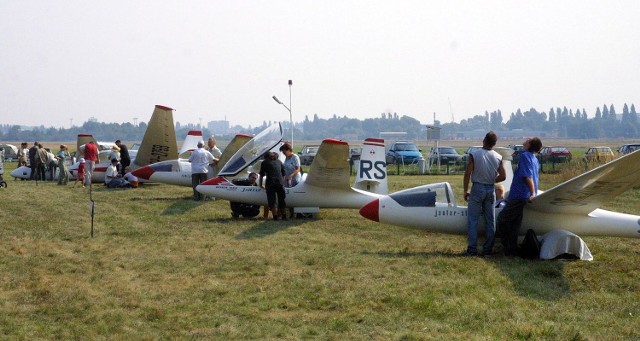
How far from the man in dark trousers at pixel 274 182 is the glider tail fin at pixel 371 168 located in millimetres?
1904

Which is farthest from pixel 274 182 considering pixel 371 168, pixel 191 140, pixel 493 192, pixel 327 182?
pixel 191 140

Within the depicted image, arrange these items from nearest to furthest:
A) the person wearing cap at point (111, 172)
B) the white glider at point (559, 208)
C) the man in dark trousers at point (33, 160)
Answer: the white glider at point (559, 208), the person wearing cap at point (111, 172), the man in dark trousers at point (33, 160)

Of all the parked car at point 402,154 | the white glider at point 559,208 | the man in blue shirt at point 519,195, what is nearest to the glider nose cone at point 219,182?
the white glider at point 559,208

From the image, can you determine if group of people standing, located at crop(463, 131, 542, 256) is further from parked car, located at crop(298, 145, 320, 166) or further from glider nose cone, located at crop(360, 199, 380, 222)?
parked car, located at crop(298, 145, 320, 166)

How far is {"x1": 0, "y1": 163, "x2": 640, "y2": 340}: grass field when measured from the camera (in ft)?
21.6

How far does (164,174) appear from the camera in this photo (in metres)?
21.5

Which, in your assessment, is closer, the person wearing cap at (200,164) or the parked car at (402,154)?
the person wearing cap at (200,164)

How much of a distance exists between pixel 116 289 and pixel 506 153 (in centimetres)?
727

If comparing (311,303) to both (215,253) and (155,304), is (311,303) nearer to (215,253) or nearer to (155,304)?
(155,304)

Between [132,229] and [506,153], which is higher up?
[506,153]

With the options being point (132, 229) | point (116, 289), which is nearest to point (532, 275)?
point (116, 289)

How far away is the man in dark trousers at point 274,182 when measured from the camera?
14686 millimetres

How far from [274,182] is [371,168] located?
7.69 ft

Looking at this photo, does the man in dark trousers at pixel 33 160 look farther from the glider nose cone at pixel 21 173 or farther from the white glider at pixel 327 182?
the white glider at pixel 327 182
